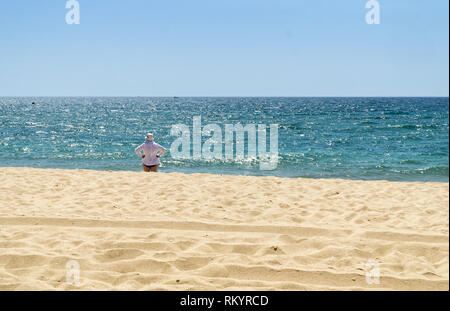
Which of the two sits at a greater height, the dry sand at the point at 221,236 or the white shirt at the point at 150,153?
the white shirt at the point at 150,153

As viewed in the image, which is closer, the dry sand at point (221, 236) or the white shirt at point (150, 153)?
the dry sand at point (221, 236)

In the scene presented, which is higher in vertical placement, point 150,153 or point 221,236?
point 150,153

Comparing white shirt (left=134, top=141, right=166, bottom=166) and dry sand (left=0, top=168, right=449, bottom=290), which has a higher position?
white shirt (left=134, top=141, right=166, bottom=166)

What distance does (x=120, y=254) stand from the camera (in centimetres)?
471

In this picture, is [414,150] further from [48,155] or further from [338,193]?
[48,155]

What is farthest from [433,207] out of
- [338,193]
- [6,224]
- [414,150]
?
[414,150]

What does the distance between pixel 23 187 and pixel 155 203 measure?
136 inches

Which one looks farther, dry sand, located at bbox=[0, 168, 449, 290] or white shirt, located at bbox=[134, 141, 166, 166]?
white shirt, located at bbox=[134, 141, 166, 166]

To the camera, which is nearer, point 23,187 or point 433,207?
point 433,207

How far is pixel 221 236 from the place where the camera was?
5.40 meters

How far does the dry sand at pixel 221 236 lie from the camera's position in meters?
4.04

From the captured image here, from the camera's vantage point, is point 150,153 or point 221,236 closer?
point 221,236

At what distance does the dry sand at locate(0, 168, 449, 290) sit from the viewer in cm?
404
